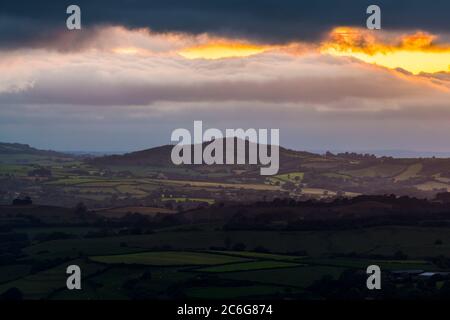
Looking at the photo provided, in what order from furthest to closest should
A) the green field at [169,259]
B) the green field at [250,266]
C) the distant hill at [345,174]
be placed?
1. the distant hill at [345,174]
2. the green field at [169,259]
3. the green field at [250,266]

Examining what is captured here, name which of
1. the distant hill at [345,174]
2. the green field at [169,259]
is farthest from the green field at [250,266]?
the distant hill at [345,174]

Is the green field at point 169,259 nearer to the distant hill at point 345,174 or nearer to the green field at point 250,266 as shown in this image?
the green field at point 250,266

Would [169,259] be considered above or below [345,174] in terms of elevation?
below

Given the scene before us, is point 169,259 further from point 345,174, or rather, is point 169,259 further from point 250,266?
point 345,174

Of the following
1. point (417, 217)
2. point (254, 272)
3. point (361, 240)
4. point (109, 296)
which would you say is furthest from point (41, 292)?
point (417, 217)


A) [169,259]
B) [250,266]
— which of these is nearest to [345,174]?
[169,259]

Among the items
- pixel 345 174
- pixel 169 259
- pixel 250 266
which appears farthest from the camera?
pixel 345 174

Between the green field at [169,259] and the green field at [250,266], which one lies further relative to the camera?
the green field at [169,259]

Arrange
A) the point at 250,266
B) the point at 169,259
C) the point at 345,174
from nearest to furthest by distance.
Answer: the point at 250,266 → the point at 169,259 → the point at 345,174

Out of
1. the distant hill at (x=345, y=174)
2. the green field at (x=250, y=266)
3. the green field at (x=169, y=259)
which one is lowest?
the green field at (x=250, y=266)

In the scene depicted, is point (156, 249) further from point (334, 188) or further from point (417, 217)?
point (334, 188)

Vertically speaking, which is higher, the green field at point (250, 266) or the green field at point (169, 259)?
the green field at point (169, 259)
